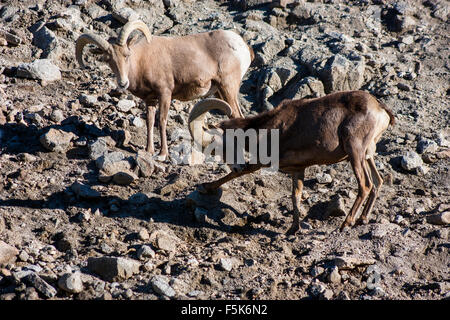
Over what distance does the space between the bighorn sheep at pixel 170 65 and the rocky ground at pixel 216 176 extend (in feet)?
2.93

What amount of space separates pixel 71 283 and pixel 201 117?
13.8 feet

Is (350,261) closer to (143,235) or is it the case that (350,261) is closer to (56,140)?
(143,235)

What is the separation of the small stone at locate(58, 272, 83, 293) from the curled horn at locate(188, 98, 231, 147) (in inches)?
152

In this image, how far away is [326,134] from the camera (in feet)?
35.5

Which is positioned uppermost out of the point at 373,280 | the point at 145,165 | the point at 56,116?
the point at 56,116

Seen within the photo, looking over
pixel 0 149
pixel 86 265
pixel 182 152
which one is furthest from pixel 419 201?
pixel 0 149

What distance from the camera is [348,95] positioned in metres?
10.9

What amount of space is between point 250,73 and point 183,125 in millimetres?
2606

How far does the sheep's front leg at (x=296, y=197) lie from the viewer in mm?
10672

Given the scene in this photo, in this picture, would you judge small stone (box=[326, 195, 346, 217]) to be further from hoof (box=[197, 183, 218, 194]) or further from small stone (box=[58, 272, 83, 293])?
small stone (box=[58, 272, 83, 293])

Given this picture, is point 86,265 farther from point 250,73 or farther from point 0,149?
point 250,73

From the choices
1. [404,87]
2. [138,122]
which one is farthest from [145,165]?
[404,87]

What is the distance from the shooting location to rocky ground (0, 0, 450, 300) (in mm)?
8984

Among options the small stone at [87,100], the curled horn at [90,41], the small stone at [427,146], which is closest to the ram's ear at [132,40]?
the curled horn at [90,41]
